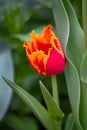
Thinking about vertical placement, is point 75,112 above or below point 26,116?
above

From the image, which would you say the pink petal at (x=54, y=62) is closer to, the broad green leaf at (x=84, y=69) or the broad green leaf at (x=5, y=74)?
the broad green leaf at (x=84, y=69)

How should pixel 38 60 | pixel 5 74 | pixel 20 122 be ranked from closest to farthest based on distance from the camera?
1. pixel 38 60
2. pixel 5 74
3. pixel 20 122

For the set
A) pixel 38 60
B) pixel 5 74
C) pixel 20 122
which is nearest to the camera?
pixel 38 60

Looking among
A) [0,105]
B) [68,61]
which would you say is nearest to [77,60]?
[68,61]

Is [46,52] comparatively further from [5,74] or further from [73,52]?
[5,74]

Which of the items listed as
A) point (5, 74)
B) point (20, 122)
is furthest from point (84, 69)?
point (20, 122)

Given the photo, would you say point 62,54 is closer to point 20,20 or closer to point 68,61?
point 68,61

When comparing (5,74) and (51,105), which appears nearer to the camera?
(51,105)

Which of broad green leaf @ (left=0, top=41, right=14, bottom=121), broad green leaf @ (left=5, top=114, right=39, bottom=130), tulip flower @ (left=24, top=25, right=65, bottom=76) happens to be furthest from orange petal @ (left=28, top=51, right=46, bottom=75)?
broad green leaf @ (left=5, top=114, right=39, bottom=130)
